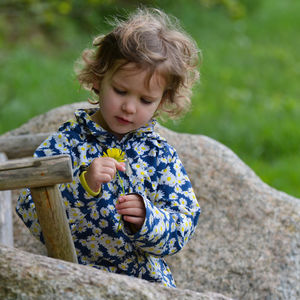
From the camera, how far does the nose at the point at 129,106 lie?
8.18ft

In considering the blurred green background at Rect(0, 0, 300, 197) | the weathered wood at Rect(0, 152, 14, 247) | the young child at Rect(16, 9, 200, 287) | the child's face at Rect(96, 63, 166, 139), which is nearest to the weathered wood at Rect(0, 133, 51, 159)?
the weathered wood at Rect(0, 152, 14, 247)

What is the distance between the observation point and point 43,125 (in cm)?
392

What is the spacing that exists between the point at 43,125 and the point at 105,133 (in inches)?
55.2

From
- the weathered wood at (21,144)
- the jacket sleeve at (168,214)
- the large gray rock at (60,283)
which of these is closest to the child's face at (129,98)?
the jacket sleeve at (168,214)

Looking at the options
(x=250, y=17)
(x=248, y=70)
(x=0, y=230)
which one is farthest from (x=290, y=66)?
(x=0, y=230)

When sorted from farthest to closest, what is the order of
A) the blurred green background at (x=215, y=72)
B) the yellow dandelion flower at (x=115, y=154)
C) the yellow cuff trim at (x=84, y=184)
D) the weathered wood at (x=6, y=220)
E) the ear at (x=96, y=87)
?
the blurred green background at (x=215, y=72)
the weathered wood at (x=6, y=220)
the ear at (x=96, y=87)
the yellow dandelion flower at (x=115, y=154)
the yellow cuff trim at (x=84, y=184)

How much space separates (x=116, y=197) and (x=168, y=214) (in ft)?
0.75

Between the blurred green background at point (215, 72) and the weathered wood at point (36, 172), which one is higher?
the blurred green background at point (215, 72)

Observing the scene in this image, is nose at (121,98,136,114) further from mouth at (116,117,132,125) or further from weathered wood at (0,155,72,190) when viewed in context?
weathered wood at (0,155,72,190)

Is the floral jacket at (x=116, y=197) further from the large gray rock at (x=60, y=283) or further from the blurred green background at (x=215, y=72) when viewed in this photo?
the blurred green background at (x=215, y=72)

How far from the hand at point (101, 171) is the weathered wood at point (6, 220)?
1054mm

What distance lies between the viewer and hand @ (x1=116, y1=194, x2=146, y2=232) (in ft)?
7.70

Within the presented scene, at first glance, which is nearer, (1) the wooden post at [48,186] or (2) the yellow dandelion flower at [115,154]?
(1) the wooden post at [48,186]

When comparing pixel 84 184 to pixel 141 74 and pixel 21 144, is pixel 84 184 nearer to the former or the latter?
pixel 141 74
